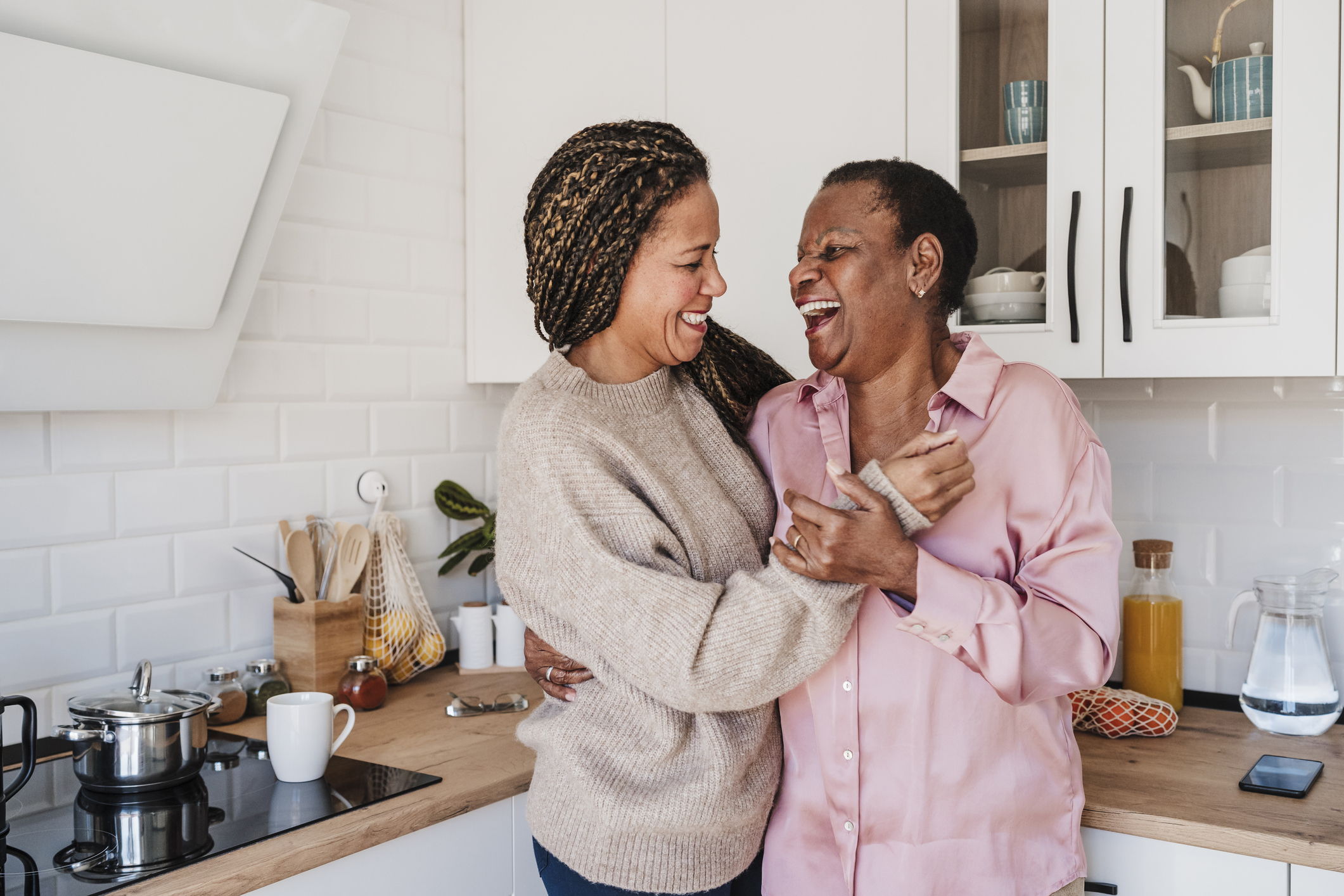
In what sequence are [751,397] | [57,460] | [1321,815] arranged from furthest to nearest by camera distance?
[57,460] < [751,397] < [1321,815]

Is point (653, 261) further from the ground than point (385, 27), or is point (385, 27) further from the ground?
point (385, 27)

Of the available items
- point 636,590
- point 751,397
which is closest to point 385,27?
point 751,397

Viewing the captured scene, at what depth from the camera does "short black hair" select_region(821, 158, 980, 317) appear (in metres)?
1.29

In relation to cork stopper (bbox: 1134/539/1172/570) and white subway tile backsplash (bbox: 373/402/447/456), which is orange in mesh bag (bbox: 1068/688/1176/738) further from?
white subway tile backsplash (bbox: 373/402/447/456)

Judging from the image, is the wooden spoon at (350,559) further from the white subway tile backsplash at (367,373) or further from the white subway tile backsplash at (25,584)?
the white subway tile backsplash at (25,584)

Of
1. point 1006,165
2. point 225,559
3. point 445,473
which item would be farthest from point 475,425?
point 1006,165

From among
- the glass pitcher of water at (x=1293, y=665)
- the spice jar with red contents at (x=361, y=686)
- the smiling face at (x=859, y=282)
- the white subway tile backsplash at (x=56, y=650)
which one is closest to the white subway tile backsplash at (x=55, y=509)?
the white subway tile backsplash at (x=56, y=650)

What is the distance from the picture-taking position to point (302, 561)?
1977 millimetres

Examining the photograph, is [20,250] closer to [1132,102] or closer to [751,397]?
[751,397]

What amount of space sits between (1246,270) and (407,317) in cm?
152

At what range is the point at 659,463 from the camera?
126cm

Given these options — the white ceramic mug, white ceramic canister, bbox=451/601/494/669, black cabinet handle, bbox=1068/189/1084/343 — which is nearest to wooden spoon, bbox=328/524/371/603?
white ceramic canister, bbox=451/601/494/669

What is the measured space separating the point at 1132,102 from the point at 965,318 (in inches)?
Answer: 15.5

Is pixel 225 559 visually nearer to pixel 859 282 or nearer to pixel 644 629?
pixel 644 629
